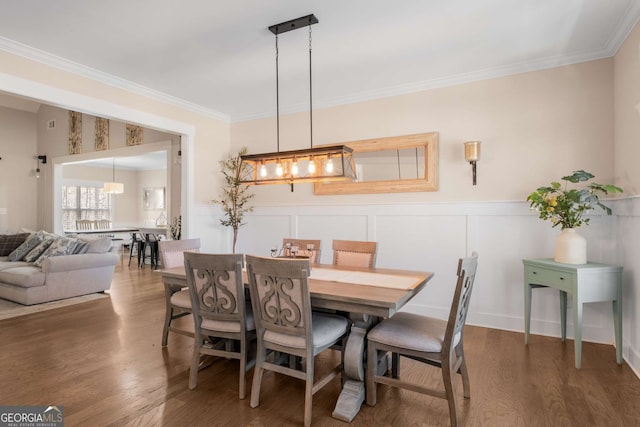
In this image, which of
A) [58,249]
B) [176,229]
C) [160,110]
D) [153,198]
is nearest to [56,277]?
[58,249]

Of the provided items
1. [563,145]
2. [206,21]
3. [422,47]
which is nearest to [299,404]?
[206,21]

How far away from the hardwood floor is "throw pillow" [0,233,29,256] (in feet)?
9.88

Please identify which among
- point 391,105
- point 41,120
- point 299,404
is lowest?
point 299,404

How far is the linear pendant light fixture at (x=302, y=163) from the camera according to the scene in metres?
2.67

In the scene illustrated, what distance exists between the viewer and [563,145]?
11.0 feet

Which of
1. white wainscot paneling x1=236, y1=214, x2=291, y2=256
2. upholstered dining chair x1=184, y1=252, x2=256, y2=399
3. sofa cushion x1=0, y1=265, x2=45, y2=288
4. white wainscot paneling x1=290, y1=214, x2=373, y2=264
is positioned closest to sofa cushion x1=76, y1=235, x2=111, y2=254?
sofa cushion x1=0, y1=265, x2=45, y2=288

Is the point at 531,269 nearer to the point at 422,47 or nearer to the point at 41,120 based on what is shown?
the point at 422,47

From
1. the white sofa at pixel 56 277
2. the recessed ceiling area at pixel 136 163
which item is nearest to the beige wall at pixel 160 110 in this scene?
the white sofa at pixel 56 277

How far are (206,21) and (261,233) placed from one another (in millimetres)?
2959

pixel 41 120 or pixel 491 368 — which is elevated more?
pixel 41 120

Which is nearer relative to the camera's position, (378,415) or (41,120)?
(378,415)

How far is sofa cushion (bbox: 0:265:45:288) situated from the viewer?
4.38m

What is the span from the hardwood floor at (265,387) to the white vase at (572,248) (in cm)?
80

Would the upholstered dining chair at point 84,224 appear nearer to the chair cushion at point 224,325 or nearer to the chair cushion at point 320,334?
the chair cushion at point 224,325
